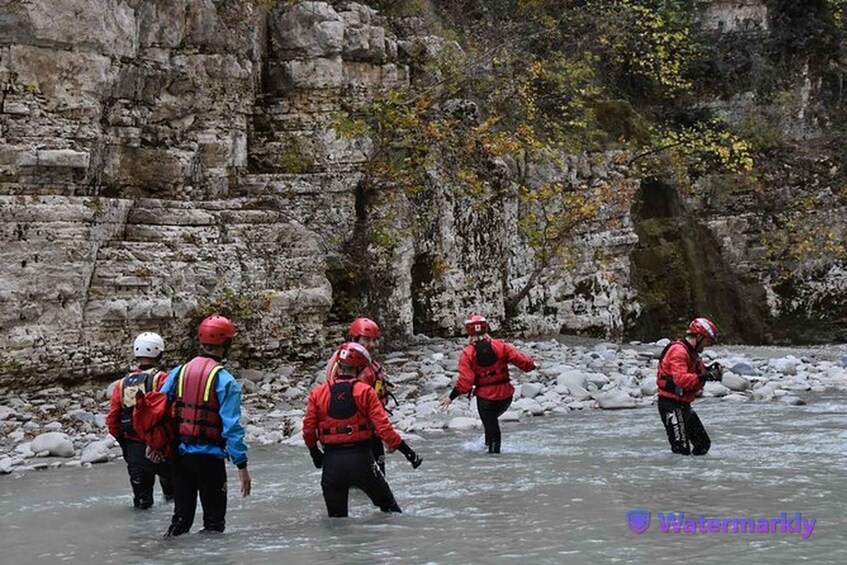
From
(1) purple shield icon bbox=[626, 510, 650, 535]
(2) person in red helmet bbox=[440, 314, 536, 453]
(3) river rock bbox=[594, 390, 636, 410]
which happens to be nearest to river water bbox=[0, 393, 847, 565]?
(1) purple shield icon bbox=[626, 510, 650, 535]

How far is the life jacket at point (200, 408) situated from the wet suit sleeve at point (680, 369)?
4537mm

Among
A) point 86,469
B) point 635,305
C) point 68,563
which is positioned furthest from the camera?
point 635,305

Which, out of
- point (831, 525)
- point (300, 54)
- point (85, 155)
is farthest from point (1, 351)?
point (831, 525)

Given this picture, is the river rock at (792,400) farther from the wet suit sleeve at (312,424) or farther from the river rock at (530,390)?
the wet suit sleeve at (312,424)

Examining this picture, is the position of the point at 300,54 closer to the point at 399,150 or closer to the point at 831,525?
the point at 399,150

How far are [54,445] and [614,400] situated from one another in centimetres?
762

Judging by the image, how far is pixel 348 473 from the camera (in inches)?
284

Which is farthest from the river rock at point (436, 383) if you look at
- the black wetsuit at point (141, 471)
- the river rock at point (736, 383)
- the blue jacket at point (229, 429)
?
the blue jacket at point (229, 429)

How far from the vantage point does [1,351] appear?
525 inches

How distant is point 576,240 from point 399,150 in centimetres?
599

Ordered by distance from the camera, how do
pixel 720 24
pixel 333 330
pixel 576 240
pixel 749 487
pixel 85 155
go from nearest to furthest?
pixel 749 487 → pixel 85 155 → pixel 333 330 → pixel 576 240 → pixel 720 24

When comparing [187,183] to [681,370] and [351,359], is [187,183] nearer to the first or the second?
[681,370]

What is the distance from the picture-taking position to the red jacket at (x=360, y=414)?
704 centimetres

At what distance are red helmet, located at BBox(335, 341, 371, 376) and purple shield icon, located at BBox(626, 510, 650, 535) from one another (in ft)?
7.24
